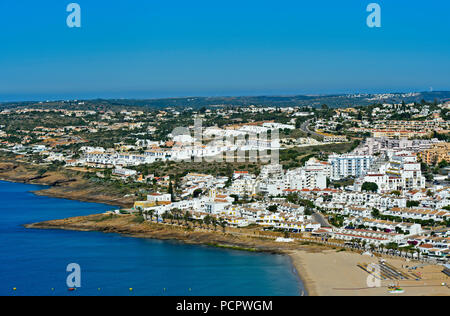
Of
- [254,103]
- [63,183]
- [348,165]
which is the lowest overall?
[63,183]

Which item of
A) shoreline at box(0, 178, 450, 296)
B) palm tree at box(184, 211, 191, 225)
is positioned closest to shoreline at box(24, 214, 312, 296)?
shoreline at box(0, 178, 450, 296)

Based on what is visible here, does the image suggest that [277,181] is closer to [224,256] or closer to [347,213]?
[347,213]

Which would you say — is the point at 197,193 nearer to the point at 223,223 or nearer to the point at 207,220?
the point at 207,220

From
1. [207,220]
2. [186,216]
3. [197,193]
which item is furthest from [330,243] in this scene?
[197,193]

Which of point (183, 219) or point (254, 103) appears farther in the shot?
point (254, 103)


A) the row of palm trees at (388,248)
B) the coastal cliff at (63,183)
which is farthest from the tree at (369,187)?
the coastal cliff at (63,183)

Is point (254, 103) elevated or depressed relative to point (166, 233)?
elevated
